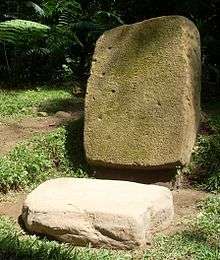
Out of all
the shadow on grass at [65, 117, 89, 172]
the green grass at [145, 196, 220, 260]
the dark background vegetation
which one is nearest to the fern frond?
the dark background vegetation

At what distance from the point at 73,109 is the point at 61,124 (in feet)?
3.71

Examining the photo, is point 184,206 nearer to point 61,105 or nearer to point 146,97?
point 146,97

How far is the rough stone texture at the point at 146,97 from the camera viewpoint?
16.3 ft

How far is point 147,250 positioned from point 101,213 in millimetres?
406

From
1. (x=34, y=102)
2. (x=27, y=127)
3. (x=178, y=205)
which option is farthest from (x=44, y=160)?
(x=34, y=102)

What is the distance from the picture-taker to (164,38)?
5199 mm

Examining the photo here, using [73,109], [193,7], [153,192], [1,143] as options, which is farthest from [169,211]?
[193,7]

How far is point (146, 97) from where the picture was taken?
5.15 meters

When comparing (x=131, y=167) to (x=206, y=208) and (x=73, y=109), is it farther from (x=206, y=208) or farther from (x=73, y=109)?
(x=73, y=109)

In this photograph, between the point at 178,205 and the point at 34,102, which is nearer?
the point at 178,205

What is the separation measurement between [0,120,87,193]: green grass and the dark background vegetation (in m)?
3.31

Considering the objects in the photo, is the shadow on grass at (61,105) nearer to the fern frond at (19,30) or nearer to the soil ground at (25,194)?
the soil ground at (25,194)

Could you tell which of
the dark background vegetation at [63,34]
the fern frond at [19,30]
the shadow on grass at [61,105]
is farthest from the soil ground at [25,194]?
the dark background vegetation at [63,34]

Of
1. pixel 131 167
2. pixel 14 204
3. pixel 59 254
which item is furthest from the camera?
pixel 131 167
